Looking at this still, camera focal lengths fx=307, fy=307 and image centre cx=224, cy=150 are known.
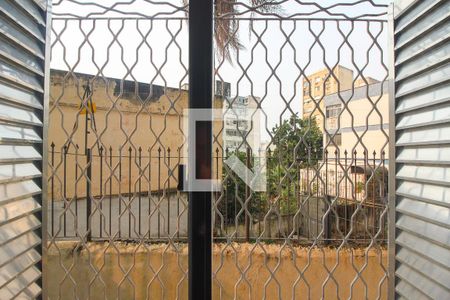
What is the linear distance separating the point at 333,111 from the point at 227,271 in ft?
2.98

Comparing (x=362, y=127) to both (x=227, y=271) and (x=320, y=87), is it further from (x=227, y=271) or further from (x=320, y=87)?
(x=227, y=271)

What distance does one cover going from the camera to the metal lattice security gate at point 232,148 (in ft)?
4.28

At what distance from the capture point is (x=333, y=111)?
4.59ft

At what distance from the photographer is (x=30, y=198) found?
77 centimetres

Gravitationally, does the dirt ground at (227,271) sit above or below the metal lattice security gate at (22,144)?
below

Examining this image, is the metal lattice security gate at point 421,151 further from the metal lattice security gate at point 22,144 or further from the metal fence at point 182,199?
the metal lattice security gate at point 22,144

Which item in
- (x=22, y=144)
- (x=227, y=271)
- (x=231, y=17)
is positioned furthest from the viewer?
(x=227, y=271)

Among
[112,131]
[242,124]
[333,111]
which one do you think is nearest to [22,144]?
[112,131]

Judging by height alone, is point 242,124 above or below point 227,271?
above

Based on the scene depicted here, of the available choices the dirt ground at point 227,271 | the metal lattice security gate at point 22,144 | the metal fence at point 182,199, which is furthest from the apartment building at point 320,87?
the metal lattice security gate at point 22,144

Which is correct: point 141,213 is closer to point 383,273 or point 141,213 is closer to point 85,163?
point 85,163

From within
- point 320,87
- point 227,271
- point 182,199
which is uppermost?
point 320,87

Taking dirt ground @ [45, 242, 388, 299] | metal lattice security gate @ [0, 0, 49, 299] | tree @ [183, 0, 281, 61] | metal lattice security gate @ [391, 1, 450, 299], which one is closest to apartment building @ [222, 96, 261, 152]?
tree @ [183, 0, 281, 61]

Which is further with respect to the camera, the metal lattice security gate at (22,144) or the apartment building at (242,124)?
the apartment building at (242,124)
